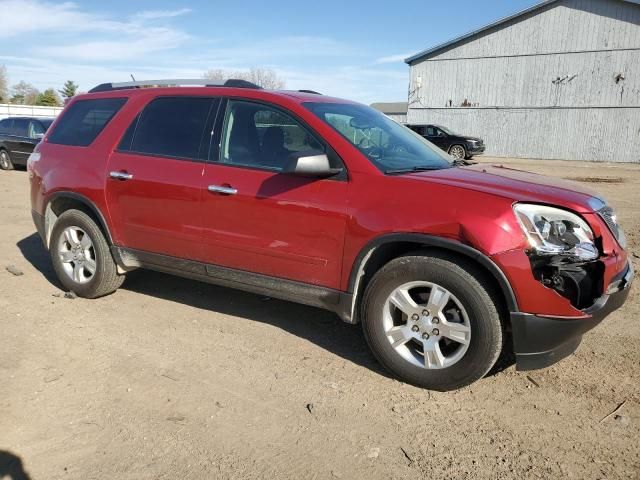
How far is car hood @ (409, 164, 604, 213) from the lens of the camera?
316 cm

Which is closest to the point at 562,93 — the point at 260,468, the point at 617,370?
the point at 617,370

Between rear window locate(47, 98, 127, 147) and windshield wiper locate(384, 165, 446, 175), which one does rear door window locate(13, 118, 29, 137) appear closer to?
rear window locate(47, 98, 127, 147)

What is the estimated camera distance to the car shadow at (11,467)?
2572mm

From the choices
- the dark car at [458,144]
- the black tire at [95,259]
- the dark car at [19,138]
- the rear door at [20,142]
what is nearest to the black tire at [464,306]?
the black tire at [95,259]

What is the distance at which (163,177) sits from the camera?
429 centimetres

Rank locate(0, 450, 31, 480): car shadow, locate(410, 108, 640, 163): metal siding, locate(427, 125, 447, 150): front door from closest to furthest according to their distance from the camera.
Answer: locate(0, 450, 31, 480): car shadow < locate(427, 125, 447, 150): front door < locate(410, 108, 640, 163): metal siding

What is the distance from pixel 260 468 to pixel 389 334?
1.20m

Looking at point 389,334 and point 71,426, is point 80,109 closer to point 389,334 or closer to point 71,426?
point 71,426

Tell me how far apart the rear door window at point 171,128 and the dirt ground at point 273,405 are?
1407 millimetres

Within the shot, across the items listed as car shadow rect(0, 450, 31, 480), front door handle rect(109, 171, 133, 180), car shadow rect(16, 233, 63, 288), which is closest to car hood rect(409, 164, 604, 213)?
front door handle rect(109, 171, 133, 180)

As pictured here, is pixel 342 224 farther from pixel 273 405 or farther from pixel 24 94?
pixel 24 94

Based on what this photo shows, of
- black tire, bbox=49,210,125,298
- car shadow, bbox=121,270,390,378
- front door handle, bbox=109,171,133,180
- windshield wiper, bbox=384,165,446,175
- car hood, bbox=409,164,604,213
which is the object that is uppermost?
windshield wiper, bbox=384,165,446,175

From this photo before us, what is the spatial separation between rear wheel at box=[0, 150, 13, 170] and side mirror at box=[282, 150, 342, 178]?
16.3 m

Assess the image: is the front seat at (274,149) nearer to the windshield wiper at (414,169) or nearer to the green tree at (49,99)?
the windshield wiper at (414,169)
